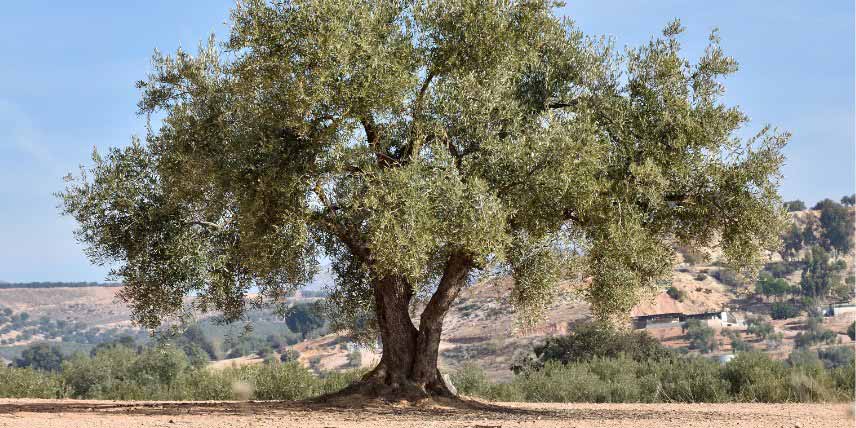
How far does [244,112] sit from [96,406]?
802cm

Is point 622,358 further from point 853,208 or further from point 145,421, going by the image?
point 853,208

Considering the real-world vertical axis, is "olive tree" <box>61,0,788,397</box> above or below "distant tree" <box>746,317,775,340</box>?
above

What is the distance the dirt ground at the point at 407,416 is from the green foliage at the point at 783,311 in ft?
263

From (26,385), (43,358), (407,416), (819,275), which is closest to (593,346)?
(26,385)

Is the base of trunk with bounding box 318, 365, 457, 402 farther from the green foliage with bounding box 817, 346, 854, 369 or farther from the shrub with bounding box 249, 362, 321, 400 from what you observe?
the green foliage with bounding box 817, 346, 854, 369

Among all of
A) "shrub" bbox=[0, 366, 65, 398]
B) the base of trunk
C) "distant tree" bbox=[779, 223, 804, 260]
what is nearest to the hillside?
"distant tree" bbox=[779, 223, 804, 260]

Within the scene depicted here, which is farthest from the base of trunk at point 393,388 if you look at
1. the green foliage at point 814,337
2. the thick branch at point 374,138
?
the green foliage at point 814,337

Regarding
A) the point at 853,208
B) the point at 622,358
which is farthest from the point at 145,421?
Result: the point at 853,208

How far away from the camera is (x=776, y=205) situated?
1566 centimetres

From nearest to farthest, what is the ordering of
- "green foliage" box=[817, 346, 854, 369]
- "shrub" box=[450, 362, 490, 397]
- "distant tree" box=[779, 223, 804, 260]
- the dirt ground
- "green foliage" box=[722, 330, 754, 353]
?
the dirt ground
"shrub" box=[450, 362, 490, 397]
"green foliage" box=[817, 346, 854, 369]
"green foliage" box=[722, 330, 754, 353]
"distant tree" box=[779, 223, 804, 260]

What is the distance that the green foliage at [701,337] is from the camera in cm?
7731

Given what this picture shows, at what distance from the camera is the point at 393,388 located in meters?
17.5

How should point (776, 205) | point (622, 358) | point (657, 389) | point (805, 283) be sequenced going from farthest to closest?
1. point (805, 283)
2. point (622, 358)
3. point (657, 389)
4. point (776, 205)

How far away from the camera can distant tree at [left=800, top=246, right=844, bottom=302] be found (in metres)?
101
